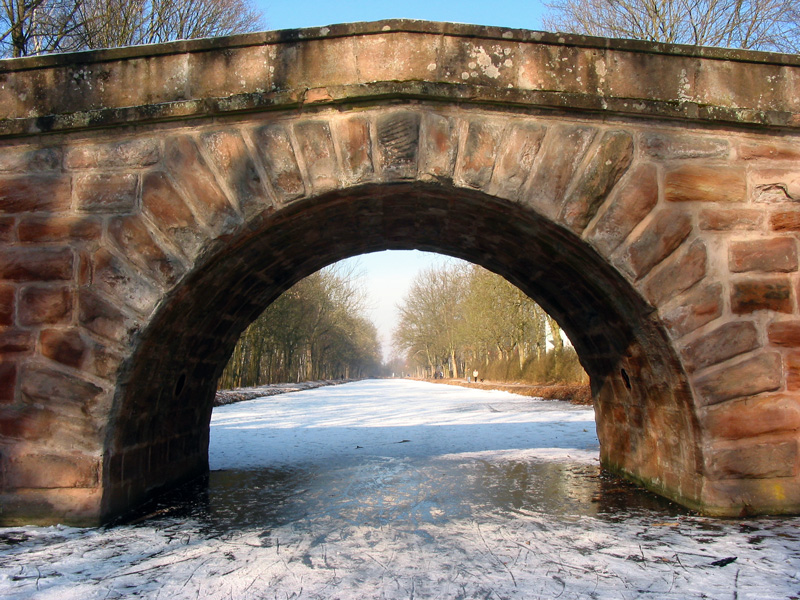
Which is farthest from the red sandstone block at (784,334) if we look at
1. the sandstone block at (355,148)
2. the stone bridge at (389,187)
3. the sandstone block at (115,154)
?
the sandstone block at (115,154)

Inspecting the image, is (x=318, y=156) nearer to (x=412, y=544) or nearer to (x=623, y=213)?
(x=623, y=213)

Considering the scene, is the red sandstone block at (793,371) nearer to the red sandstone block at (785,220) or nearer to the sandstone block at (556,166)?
the red sandstone block at (785,220)

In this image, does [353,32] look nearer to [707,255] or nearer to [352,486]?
[707,255]

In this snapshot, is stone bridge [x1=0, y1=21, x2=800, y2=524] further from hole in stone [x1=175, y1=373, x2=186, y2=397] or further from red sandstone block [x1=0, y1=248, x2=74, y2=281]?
hole in stone [x1=175, y1=373, x2=186, y2=397]

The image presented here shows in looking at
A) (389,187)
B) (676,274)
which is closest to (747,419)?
(676,274)

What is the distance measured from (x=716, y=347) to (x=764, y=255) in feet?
2.25

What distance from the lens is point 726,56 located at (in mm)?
3904

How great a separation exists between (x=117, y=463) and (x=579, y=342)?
397 cm

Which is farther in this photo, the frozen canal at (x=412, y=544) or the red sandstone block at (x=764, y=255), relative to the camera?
the red sandstone block at (x=764, y=255)

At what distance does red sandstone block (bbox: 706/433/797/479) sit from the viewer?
359 centimetres

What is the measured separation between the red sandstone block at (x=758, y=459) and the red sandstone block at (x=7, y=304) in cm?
438

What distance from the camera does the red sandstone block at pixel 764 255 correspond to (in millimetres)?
3695

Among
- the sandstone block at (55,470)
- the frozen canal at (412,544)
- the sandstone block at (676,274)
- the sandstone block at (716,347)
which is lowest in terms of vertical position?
the frozen canal at (412,544)

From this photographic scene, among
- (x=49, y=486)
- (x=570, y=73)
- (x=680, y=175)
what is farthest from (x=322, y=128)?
(x=49, y=486)
